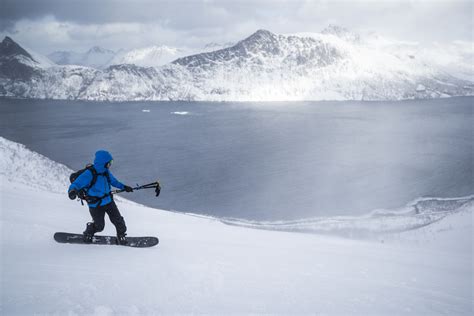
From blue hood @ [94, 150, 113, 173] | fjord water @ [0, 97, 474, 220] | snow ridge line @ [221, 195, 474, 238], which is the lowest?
snow ridge line @ [221, 195, 474, 238]

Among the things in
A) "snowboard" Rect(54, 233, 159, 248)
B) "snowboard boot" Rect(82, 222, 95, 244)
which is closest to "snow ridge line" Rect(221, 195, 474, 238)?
"snowboard" Rect(54, 233, 159, 248)

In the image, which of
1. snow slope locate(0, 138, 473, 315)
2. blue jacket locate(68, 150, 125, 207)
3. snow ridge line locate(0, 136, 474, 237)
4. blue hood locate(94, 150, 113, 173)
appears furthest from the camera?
snow ridge line locate(0, 136, 474, 237)

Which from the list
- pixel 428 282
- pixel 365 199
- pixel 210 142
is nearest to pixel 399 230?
pixel 365 199

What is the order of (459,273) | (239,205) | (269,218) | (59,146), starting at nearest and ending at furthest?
1. (459,273)
2. (269,218)
3. (239,205)
4. (59,146)

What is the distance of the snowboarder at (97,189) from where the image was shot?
7.29 metres

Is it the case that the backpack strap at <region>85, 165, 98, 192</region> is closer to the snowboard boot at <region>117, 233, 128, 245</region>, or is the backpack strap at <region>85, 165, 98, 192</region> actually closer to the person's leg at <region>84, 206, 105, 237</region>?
the person's leg at <region>84, 206, 105, 237</region>

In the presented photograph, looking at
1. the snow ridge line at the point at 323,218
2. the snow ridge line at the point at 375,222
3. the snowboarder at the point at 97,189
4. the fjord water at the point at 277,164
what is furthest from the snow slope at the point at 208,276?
the fjord water at the point at 277,164

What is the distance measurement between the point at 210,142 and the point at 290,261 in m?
62.9

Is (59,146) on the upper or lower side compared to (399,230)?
upper

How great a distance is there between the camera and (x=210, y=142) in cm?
7100

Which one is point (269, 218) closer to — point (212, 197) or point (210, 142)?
point (212, 197)

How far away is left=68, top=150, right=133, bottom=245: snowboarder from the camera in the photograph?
7.29m

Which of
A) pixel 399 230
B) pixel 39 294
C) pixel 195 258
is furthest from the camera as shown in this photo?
pixel 399 230

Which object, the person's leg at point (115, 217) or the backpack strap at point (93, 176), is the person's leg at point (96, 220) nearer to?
the person's leg at point (115, 217)
